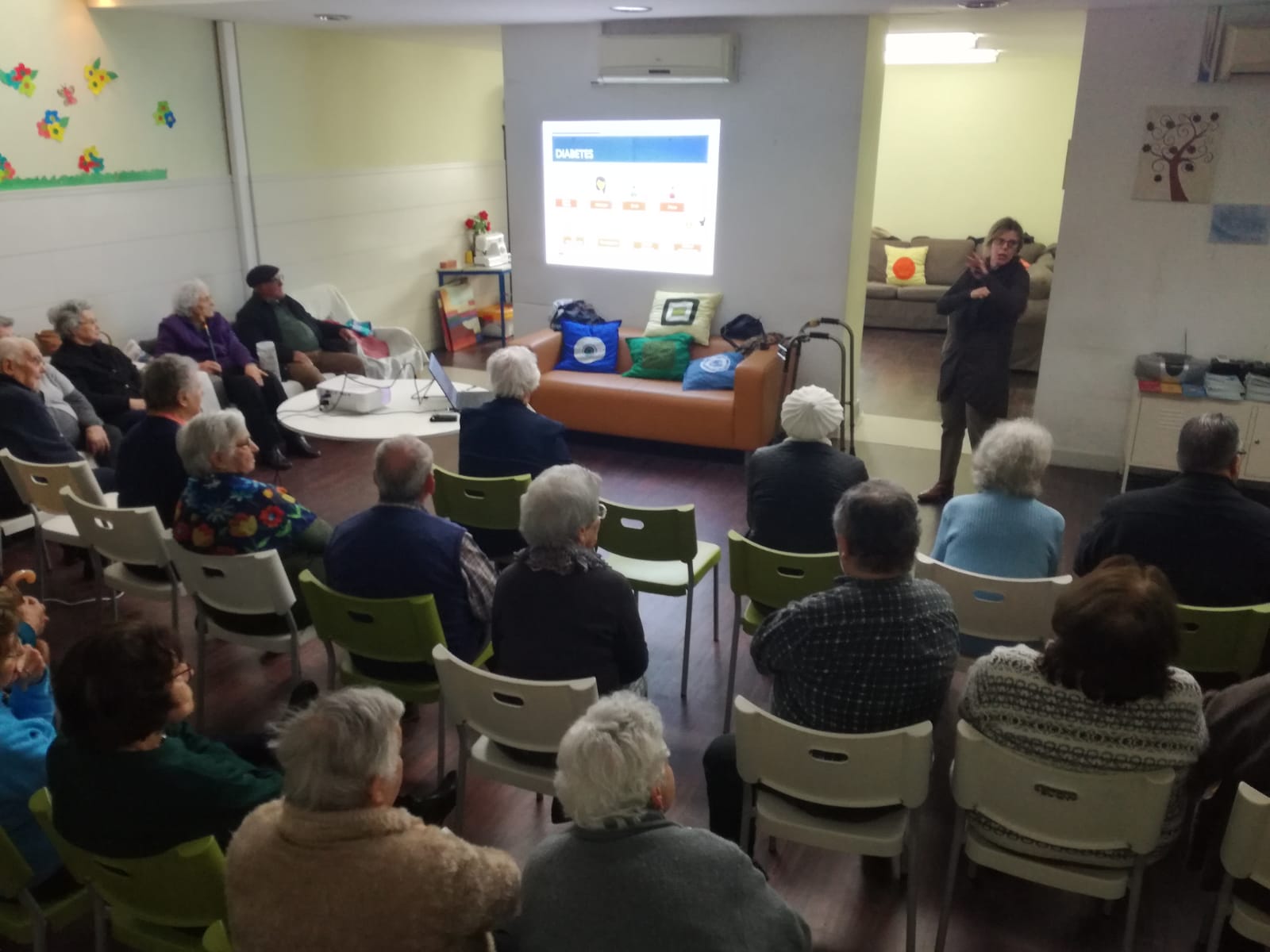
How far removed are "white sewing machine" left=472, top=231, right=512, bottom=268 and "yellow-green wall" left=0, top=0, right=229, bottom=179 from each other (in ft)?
8.72

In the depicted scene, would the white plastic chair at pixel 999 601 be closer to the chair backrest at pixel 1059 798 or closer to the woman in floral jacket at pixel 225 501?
the chair backrest at pixel 1059 798

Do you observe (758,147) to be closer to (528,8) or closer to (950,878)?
(528,8)

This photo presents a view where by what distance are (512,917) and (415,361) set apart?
613 cm

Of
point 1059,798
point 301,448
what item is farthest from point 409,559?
point 301,448

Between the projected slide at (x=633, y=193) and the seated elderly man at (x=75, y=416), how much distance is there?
319cm

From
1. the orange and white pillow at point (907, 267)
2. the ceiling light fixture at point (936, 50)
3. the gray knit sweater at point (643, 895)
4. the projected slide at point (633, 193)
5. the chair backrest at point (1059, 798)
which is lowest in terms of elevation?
the chair backrest at point (1059, 798)

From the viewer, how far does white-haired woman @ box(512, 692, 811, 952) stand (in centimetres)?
146

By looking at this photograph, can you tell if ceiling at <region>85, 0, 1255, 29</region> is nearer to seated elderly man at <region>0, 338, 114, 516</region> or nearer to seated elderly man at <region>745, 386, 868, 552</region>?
seated elderly man at <region>0, 338, 114, 516</region>

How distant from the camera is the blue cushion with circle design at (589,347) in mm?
6402

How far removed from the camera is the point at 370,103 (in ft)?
26.1

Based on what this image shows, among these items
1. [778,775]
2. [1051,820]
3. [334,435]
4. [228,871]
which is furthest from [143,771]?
[334,435]

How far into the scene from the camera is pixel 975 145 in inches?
394

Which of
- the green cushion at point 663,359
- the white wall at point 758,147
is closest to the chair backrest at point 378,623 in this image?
the green cushion at point 663,359

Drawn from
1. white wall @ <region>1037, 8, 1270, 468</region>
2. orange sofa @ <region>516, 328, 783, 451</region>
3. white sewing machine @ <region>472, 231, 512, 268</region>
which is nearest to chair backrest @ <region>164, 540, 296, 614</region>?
orange sofa @ <region>516, 328, 783, 451</region>
